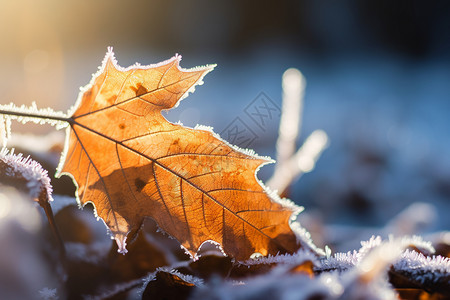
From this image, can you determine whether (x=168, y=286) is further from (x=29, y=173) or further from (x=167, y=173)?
(x=29, y=173)

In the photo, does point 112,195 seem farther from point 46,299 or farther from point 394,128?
point 394,128

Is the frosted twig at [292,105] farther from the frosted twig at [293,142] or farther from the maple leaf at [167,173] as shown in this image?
the maple leaf at [167,173]

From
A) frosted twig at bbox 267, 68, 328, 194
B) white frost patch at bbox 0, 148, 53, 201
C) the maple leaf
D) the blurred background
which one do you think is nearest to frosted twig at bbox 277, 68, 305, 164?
frosted twig at bbox 267, 68, 328, 194

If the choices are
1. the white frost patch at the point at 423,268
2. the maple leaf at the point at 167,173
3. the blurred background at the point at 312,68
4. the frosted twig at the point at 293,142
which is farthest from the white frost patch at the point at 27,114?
the blurred background at the point at 312,68

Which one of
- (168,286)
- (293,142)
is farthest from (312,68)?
(168,286)

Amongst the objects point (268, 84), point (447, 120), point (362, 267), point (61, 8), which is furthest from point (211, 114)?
point (61, 8)
